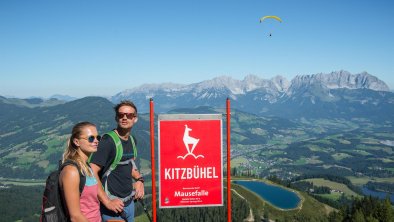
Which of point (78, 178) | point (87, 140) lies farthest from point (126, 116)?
point (78, 178)

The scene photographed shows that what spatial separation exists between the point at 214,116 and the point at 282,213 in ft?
525

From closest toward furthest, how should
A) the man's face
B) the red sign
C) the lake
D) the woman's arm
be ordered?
the woman's arm < the man's face < the red sign < the lake

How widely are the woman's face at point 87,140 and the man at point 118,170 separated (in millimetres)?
789

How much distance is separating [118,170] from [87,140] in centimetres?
181

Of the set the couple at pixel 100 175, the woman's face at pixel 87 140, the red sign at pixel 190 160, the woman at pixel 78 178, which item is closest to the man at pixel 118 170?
the couple at pixel 100 175

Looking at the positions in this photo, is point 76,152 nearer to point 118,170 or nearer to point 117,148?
point 117,148

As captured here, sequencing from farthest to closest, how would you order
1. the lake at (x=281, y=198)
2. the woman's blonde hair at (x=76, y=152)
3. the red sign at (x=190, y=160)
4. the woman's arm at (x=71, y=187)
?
the lake at (x=281, y=198) < the red sign at (x=190, y=160) < the woman's blonde hair at (x=76, y=152) < the woman's arm at (x=71, y=187)

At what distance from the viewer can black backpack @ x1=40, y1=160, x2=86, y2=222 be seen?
7.55 metres

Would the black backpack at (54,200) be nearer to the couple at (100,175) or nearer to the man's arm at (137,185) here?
the couple at (100,175)

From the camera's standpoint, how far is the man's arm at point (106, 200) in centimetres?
902

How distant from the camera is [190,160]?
36.9ft

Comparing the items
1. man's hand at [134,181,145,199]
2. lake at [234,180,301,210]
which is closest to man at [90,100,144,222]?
man's hand at [134,181,145,199]

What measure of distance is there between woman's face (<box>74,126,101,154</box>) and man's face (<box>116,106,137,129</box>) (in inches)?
61.0

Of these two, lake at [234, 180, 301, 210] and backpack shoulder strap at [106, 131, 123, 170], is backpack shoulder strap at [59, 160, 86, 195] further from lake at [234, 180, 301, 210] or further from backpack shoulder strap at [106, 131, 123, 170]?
lake at [234, 180, 301, 210]
